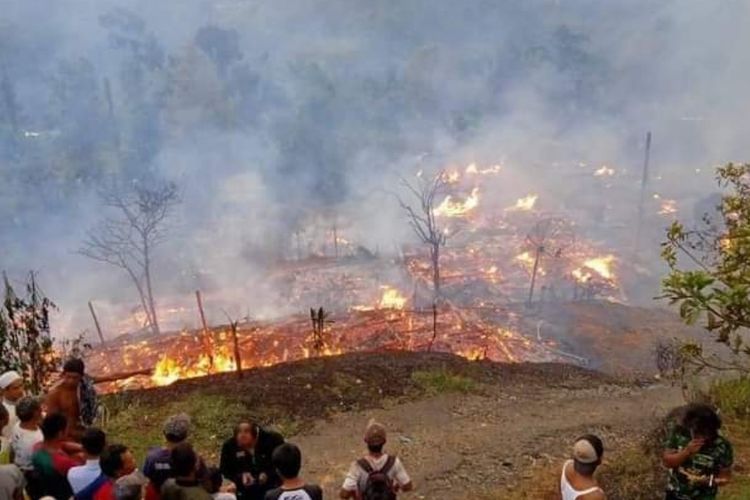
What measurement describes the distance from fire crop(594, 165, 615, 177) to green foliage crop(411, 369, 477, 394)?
3748cm

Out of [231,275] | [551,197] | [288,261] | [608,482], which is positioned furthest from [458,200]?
[608,482]

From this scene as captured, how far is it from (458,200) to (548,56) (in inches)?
1171

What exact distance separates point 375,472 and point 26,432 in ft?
9.49

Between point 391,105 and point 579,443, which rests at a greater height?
point 391,105

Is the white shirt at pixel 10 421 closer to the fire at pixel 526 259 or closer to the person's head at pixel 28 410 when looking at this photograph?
the person's head at pixel 28 410

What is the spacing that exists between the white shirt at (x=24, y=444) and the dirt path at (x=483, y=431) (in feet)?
13.3

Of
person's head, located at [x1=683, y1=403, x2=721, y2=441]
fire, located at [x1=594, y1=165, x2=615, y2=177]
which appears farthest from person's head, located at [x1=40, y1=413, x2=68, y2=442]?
fire, located at [x1=594, y1=165, x2=615, y2=177]

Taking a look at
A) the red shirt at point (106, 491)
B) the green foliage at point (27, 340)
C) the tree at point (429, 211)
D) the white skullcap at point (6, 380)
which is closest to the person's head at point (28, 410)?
the white skullcap at point (6, 380)

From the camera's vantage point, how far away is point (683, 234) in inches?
254

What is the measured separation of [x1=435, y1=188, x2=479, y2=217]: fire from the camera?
126 ft

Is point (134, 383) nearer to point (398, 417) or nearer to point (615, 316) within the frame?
point (398, 417)

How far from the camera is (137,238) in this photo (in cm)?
3597

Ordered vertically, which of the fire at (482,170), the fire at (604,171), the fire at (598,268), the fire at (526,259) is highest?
the fire at (482,170)

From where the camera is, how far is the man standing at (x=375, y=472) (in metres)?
5.09
